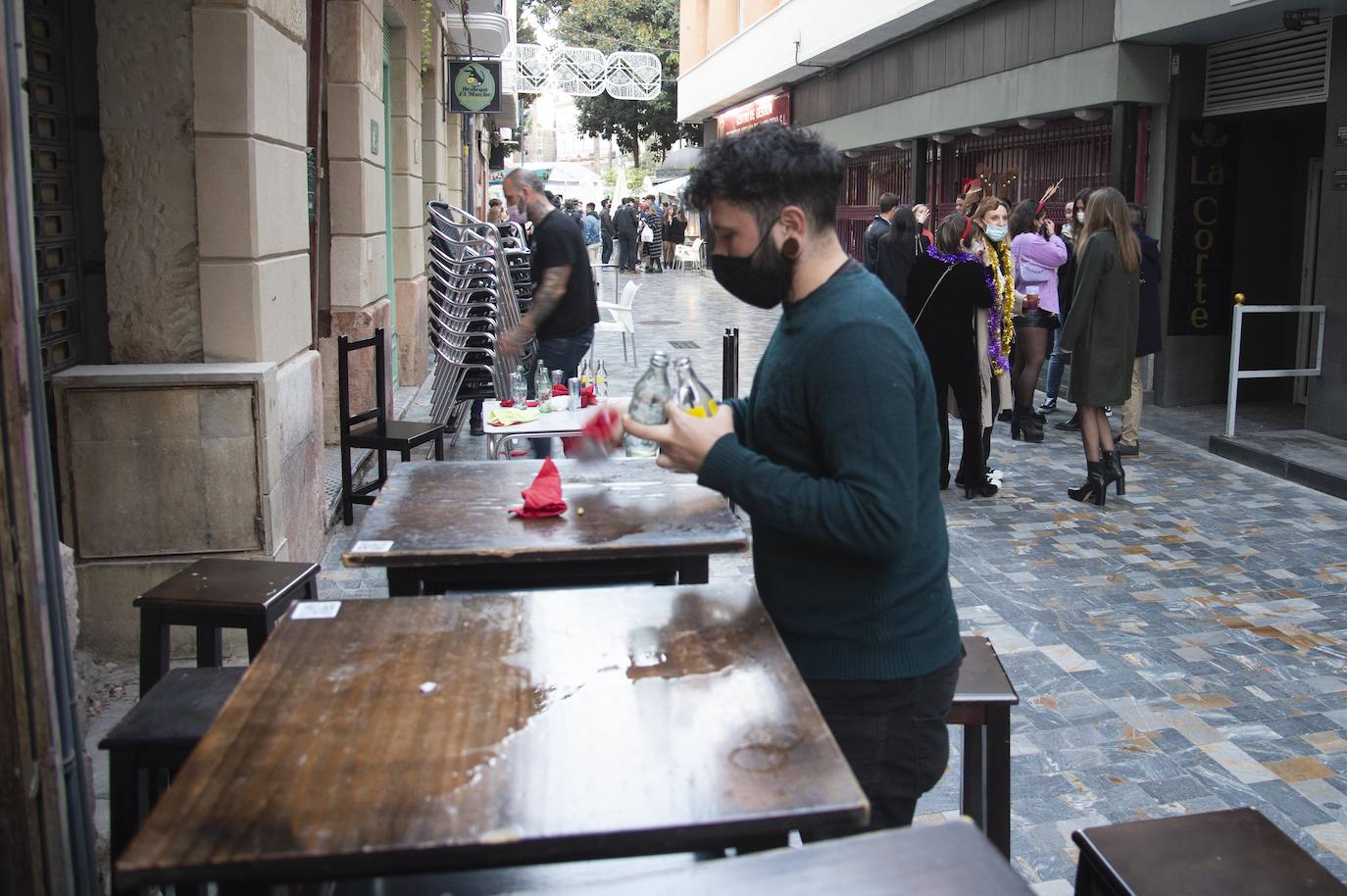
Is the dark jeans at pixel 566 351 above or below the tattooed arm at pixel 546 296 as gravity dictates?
below

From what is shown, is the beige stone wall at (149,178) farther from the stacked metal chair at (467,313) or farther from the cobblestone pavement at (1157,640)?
the stacked metal chair at (467,313)

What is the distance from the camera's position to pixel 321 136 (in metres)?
9.10

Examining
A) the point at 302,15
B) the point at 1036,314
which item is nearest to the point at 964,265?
the point at 1036,314

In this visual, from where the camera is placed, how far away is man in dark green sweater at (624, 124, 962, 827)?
220cm

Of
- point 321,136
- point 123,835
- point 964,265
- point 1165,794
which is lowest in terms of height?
point 1165,794

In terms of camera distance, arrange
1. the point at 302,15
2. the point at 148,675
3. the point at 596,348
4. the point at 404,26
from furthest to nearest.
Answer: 1. the point at 596,348
2. the point at 404,26
3. the point at 302,15
4. the point at 148,675

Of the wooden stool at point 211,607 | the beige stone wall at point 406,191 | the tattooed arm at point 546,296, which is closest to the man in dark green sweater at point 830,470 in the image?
the wooden stool at point 211,607

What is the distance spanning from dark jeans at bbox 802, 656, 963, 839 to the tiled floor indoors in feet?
4.50

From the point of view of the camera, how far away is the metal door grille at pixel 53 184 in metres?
4.65

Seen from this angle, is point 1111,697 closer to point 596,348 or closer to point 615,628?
point 615,628

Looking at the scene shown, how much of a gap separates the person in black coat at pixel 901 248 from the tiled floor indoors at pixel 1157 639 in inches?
99.7

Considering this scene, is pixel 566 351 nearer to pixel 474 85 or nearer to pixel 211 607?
pixel 211 607

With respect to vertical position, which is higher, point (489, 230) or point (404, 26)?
point (404, 26)

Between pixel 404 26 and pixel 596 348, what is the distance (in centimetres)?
518
